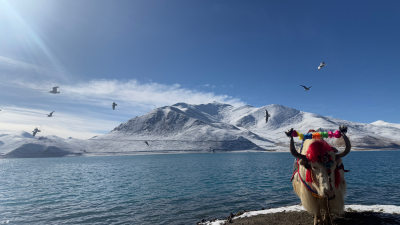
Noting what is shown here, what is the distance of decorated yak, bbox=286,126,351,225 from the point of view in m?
7.88

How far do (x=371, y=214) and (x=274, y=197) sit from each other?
28.6 ft

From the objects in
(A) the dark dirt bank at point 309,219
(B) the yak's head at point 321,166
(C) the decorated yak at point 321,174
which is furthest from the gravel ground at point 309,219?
(B) the yak's head at point 321,166

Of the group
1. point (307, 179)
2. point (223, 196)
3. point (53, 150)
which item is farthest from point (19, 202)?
point (53, 150)

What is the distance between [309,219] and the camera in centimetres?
1084

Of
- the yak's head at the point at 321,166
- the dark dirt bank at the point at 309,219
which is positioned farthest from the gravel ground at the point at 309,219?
the yak's head at the point at 321,166

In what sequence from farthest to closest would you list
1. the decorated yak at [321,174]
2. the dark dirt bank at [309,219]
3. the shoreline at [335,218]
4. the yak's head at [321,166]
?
the shoreline at [335,218]
the dark dirt bank at [309,219]
the decorated yak at [321,174]
the yak's head at [321,166]

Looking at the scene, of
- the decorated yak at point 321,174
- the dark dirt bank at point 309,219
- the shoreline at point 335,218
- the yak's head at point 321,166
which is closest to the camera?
the yak's head at point 321,166

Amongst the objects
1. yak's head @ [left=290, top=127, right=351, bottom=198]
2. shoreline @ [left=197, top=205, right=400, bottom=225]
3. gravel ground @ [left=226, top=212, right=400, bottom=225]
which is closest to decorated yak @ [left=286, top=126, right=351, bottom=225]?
yak's head @ [left=290, top=127, right=351, bottom=198]

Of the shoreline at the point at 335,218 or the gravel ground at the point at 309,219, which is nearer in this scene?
the gravel ground at the point at 309,219

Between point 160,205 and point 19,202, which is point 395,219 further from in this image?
point 19,202

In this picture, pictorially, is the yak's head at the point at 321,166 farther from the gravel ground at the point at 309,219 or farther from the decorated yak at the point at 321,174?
the gravel ground at the point at 309,219

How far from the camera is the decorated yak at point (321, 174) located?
7.88 m

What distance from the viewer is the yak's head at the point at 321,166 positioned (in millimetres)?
7723

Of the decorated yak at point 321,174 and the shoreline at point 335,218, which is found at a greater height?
the decorated yak at point 321,174
